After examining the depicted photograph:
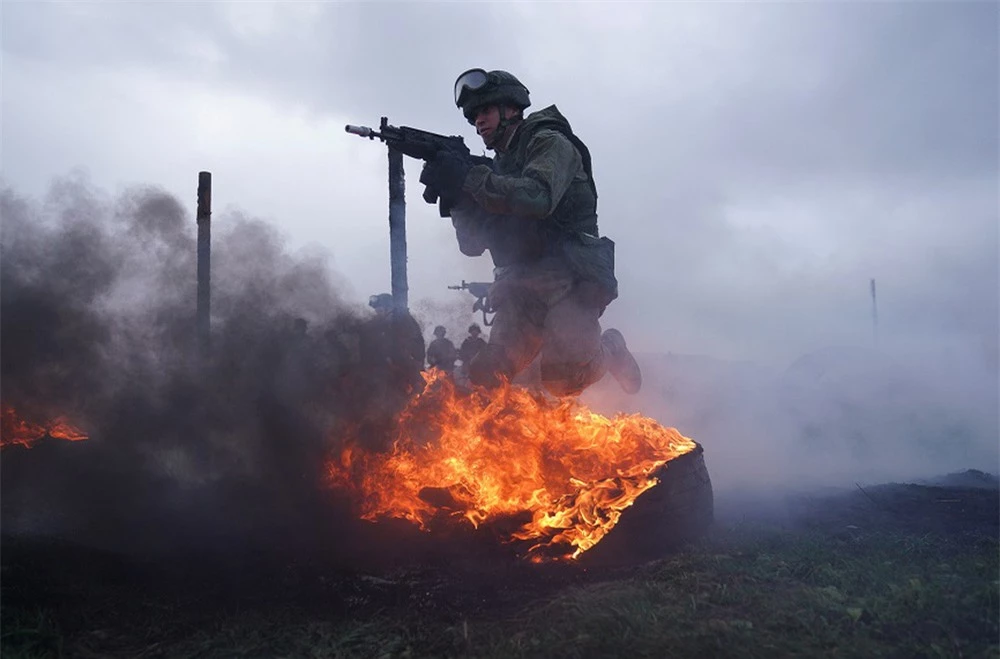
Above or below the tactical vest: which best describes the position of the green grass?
below

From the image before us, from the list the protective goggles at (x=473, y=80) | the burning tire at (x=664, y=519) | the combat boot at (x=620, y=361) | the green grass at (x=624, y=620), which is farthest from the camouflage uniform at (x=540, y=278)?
the green grass at (x=624, y=620)

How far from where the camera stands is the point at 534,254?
22.4ft

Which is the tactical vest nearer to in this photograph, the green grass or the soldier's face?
the soldier's face

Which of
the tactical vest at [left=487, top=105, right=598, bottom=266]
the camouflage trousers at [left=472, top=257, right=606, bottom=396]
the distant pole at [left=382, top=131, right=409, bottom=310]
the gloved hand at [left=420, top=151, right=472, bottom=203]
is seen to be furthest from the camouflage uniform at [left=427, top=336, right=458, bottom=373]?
the gloved hand at [left=420, top=151, right=472, bottom=203]

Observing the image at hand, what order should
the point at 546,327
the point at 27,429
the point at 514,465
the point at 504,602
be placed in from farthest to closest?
the point at 546,327 < the point at 27,429 < the point at 514,465 < the point at 504,602

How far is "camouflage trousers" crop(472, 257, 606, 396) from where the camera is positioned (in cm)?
682

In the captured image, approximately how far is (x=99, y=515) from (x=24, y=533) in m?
0.47

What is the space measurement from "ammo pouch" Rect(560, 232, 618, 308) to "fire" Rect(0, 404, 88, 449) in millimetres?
4334

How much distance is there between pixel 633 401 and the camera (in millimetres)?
16766

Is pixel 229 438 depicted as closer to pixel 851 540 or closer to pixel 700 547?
pixel 700 547

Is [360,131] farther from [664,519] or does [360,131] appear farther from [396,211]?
[664,519]

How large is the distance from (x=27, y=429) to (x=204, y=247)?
4.26 meters

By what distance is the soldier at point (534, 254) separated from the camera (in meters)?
6.71

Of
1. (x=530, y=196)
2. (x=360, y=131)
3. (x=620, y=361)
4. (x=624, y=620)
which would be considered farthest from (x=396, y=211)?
(x=624, y=620)
